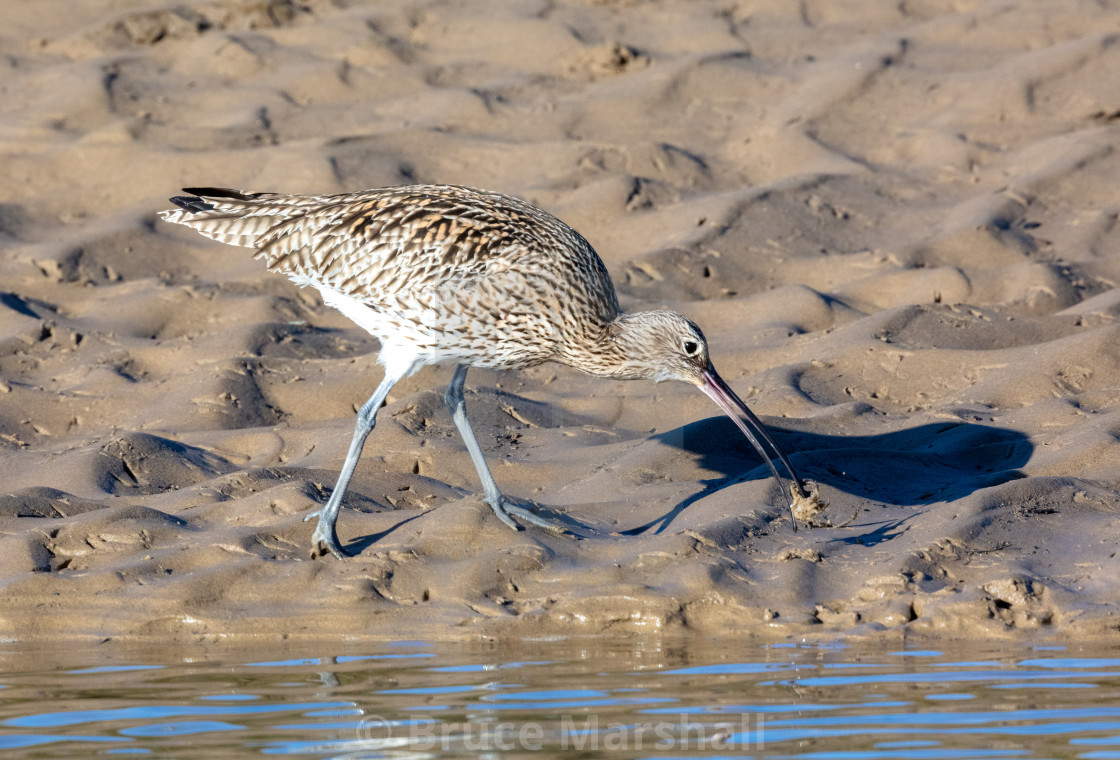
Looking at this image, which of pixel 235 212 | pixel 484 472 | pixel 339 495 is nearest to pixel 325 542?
pixel 339 495

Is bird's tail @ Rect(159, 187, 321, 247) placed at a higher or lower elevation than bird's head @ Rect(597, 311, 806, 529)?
higher

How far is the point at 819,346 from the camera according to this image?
9.05 meters

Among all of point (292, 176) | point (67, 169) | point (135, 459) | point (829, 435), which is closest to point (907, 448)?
point (829, 435)

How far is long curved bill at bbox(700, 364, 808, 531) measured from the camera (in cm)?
690

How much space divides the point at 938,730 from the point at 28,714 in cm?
304

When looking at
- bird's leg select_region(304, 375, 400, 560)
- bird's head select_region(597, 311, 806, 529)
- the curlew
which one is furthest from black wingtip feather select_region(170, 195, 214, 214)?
bird's head select_region(597, 311, 806, 529)

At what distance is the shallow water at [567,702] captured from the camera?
171 inches

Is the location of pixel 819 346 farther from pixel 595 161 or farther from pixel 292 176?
pixel 292 176

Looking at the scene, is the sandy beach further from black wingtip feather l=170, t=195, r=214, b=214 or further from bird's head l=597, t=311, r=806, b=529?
black wingtip feather l=170, t=195, r=214, b=214

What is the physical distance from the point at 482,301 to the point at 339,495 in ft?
4.01

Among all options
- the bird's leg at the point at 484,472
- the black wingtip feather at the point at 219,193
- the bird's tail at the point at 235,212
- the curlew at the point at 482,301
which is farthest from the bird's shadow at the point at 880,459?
the black wingtip feather at the point at 219,193

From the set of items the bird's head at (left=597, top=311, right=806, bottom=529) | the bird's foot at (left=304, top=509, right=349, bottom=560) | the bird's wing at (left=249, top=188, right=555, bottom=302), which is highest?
the bird's wing at (left=249, top=188, right=555, bottom=302)

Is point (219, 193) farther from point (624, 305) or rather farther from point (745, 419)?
point (745, 419)

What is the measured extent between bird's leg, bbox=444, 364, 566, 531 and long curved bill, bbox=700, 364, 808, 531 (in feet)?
3.59
